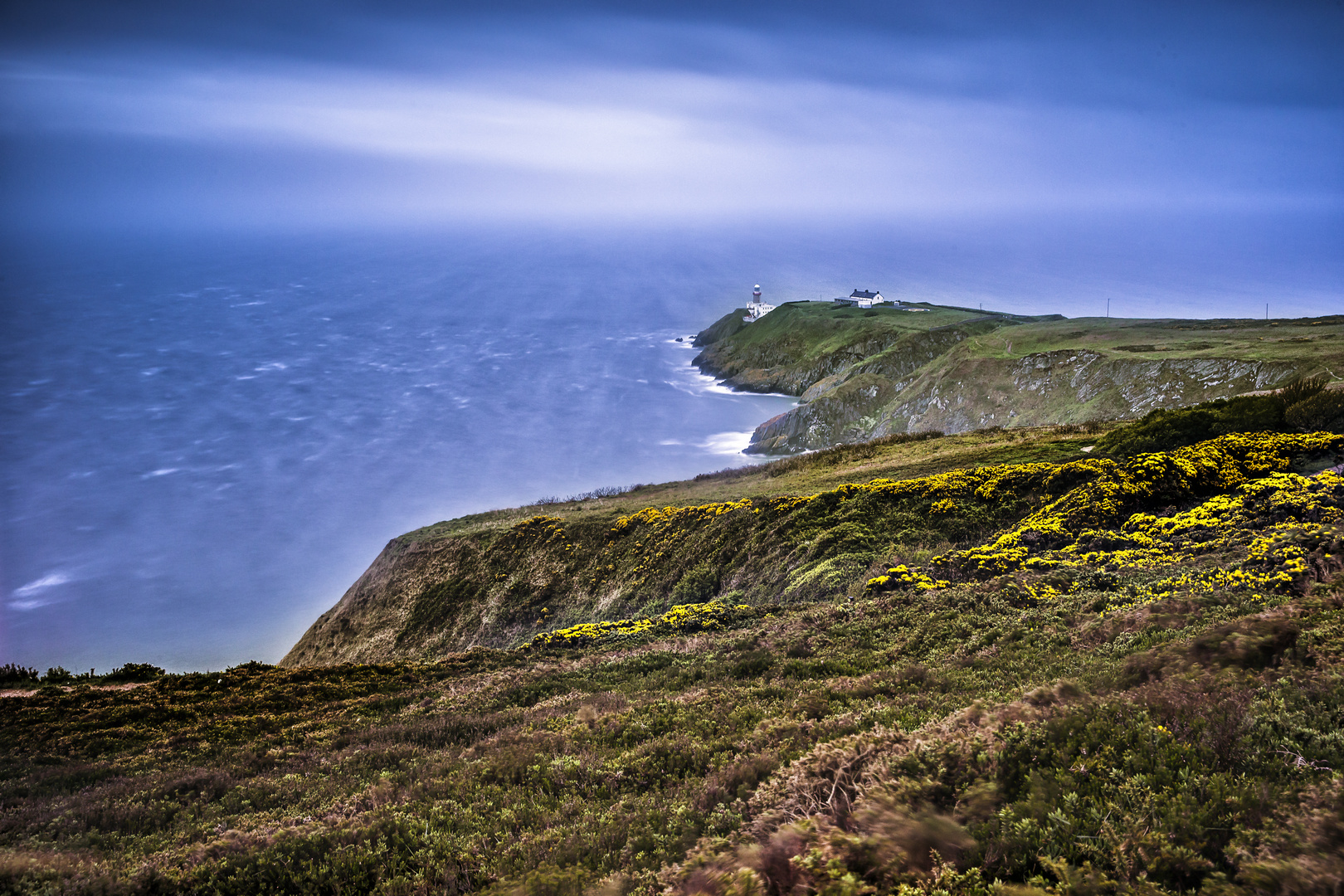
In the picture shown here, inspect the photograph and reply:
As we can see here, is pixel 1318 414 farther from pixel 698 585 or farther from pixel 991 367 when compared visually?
pixel 991 367

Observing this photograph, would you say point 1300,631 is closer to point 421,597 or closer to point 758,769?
point 758,769

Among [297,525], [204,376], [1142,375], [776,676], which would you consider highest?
[204,376]

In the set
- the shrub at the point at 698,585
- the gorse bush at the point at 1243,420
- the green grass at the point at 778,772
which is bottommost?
the shrub at the point at 698,585

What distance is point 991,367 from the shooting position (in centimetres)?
7675

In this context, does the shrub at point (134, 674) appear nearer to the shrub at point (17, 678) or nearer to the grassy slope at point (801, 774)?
the shrub at point (17, 678)

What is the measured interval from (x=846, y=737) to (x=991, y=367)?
254 ft

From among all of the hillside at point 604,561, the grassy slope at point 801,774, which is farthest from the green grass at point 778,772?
the hillside at point 604,561

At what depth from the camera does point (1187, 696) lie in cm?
764

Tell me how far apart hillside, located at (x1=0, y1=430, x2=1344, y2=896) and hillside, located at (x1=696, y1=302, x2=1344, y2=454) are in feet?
132

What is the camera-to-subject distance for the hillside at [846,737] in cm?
581

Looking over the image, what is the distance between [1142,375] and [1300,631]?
6072 centimetres

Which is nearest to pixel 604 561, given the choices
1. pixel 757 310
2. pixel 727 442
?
pixel 727 442

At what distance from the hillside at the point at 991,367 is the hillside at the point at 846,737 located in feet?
132

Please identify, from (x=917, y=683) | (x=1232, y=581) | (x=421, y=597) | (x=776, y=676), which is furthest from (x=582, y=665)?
(x=421, y=597)
